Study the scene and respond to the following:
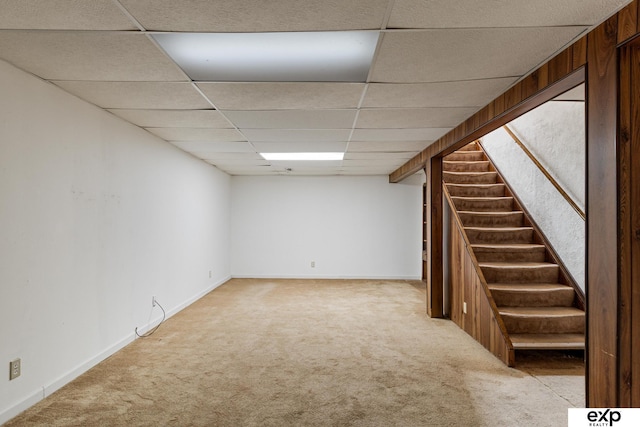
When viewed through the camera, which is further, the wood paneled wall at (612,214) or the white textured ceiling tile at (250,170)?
the white textured ceiling tile at (250,170)

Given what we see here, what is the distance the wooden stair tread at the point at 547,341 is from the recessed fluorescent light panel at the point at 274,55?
2630 millimetres

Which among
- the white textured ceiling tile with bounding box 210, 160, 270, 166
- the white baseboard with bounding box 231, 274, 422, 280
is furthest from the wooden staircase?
the white textured ceiling tile with bounding box 210, 160, 270, 166

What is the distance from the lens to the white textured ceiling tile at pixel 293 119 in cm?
328

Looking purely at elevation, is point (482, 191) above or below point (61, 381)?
above

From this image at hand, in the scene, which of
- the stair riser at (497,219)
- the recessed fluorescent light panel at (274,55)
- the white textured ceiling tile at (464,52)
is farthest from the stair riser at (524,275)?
the recessed fluorescent light panel at (274,55)

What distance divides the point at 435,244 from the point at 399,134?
1.56 metres

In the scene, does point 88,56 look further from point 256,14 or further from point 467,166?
point 467,166

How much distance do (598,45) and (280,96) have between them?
A: 1937 mm

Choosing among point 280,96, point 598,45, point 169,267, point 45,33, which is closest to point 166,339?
point 169,267

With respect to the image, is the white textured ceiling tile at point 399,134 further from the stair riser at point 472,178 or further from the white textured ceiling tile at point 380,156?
the stair riser at point 472,178

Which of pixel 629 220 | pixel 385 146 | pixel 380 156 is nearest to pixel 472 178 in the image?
pixel 380 156

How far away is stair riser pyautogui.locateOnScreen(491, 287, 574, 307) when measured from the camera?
149 inches

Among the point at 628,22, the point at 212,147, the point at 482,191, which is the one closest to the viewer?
the point at 628,22

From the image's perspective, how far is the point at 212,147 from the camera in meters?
4.84
